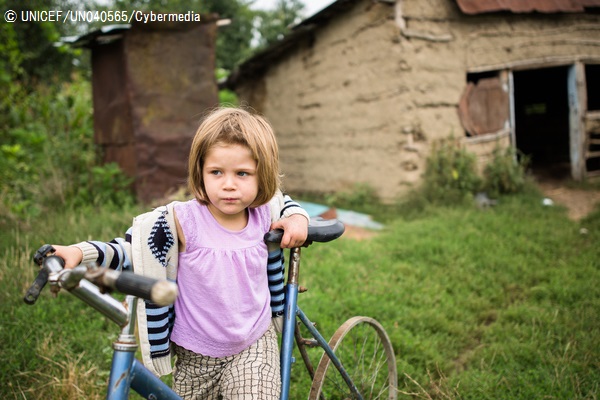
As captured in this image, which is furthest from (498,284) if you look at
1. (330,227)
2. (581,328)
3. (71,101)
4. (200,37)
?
(71,101)

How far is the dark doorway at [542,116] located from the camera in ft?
36.9

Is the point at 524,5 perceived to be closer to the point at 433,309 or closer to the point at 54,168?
the point at 433,309

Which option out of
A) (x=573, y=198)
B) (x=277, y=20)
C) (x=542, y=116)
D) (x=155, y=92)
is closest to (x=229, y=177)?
(x=155, y=92)

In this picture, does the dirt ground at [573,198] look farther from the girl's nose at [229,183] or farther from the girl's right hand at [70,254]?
the girl's right hand at [70,254]

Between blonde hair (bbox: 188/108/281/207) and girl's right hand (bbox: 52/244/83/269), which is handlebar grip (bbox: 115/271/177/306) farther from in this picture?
blonde hair (bbox: 188/108/281/207)

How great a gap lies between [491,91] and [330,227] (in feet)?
21.1

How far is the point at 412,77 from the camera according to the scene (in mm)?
6723

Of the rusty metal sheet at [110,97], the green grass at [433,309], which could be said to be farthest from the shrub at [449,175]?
the rusty metal sheet at [110,97]

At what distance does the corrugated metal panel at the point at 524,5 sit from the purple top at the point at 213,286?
247 inches

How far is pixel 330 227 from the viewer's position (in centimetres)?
177

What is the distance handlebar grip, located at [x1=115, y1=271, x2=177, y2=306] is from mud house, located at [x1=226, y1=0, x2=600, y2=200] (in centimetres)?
612

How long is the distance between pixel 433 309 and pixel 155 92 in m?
4.13

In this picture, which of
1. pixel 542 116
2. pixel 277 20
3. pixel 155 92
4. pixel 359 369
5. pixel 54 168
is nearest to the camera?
pixel 359 369

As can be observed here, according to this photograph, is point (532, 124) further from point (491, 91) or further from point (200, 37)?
point (200, 37)
